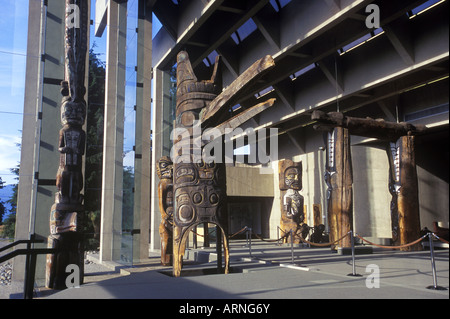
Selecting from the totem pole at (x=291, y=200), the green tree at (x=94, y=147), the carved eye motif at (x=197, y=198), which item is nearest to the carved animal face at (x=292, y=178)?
the totem pole at (x=291, y=200)

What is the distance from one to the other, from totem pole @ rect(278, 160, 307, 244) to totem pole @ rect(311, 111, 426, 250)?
4.56m

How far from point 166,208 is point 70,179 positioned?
11.6 ft

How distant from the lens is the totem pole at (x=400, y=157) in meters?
10.2

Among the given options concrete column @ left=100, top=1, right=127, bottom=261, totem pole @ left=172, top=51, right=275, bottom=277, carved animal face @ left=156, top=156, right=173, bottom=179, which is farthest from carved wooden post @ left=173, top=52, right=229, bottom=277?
concrete column @ left=100, top=1, right=127, bottom=261

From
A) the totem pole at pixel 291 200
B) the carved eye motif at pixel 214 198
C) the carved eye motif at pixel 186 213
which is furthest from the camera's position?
the totem pole at pixel 291 200

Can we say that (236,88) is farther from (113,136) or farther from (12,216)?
(113,136)

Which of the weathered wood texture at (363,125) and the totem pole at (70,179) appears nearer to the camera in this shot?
the totem pole at (70,179)

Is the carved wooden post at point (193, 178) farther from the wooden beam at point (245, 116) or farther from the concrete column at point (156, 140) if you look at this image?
the concrete column at point (156, 140)

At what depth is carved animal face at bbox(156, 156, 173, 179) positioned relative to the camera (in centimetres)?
1042

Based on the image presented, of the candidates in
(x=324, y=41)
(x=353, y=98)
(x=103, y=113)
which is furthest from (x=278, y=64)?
(x=103, y=113)

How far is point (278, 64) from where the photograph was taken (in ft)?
43.7

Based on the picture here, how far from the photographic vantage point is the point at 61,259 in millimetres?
6840
